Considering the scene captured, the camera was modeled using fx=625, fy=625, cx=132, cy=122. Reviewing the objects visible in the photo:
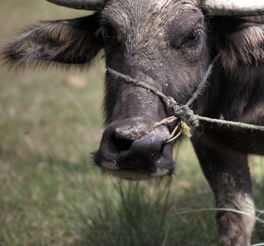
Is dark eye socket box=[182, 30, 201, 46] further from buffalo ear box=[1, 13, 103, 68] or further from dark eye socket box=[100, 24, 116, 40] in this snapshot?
buffalo ear box=[1, 13, 103, 68]

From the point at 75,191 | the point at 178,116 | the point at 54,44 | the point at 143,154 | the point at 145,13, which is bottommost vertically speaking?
the point at 75,191

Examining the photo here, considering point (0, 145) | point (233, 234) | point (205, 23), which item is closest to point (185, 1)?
point (205, 23)

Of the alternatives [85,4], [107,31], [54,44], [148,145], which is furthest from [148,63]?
[54,44]

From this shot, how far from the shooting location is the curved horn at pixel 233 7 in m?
3.50

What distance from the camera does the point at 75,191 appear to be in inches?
225

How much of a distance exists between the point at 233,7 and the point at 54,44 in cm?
133

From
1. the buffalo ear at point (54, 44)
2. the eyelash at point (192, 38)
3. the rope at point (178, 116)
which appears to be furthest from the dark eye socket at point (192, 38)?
the buffalo ear at point (54, 44)

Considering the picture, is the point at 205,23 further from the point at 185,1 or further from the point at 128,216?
the point at 128,216

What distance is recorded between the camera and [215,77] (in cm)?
397

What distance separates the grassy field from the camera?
445 cm

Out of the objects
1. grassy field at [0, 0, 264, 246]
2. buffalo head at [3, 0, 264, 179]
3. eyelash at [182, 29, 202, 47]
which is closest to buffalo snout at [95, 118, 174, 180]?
buffalo head at [3, 0, 264, 179]

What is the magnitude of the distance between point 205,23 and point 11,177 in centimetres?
318

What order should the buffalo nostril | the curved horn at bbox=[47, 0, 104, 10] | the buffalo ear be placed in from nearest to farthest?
the buffalo nostril < the curved horn at bbox=[47, 0, 104, 10] < the buffalo ear

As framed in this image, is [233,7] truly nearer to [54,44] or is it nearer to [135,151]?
[135,151]
